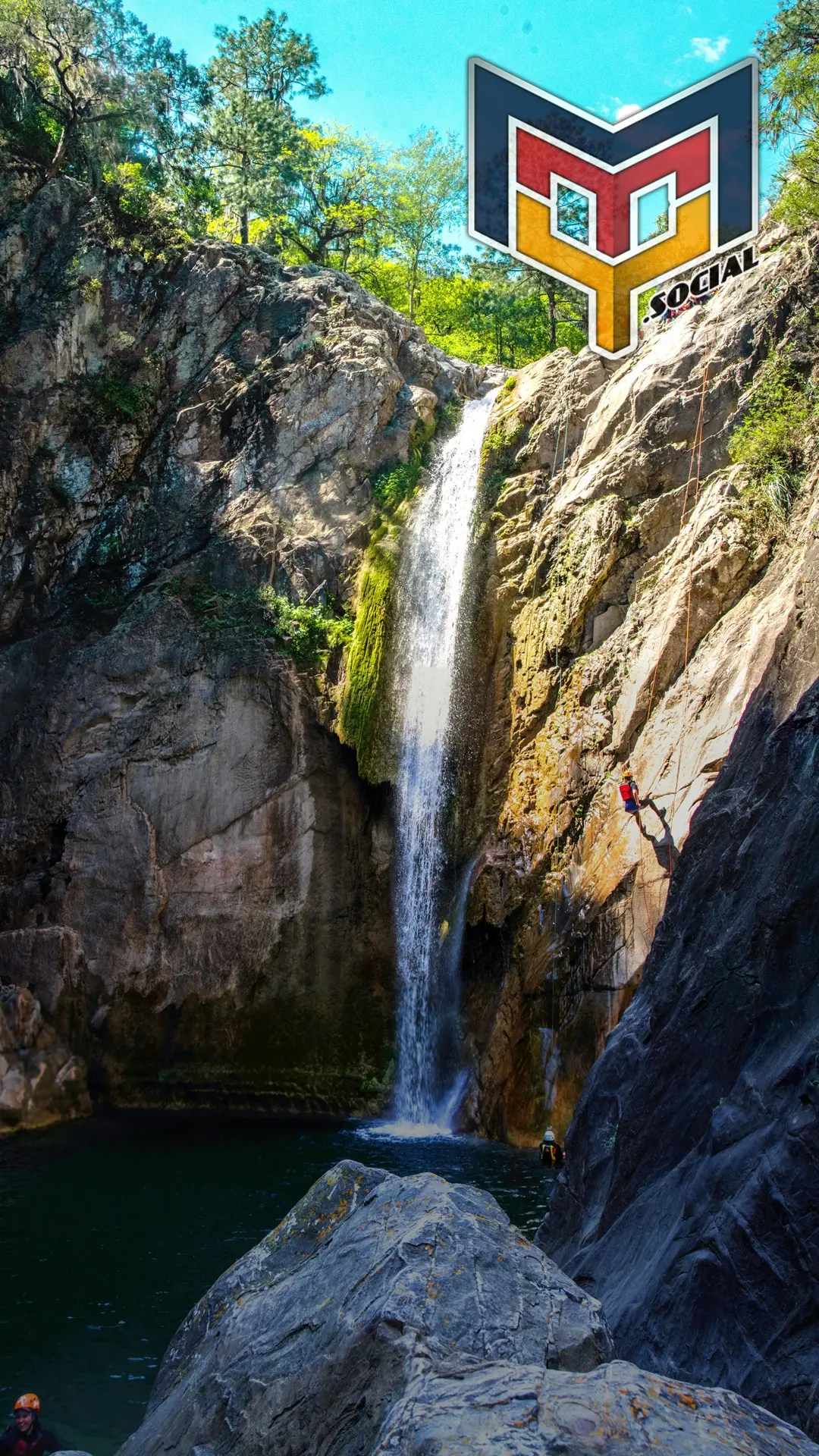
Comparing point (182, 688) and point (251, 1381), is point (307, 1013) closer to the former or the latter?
point (182, 688)

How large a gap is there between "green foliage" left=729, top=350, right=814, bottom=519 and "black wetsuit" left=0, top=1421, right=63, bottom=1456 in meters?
15.1

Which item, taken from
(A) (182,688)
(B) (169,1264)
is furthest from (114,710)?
(B) (169,1264)

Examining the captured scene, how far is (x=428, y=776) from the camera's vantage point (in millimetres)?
22047

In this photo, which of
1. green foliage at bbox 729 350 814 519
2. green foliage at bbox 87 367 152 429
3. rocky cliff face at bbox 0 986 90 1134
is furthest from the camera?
green foliage at bbox 87 367 152 429

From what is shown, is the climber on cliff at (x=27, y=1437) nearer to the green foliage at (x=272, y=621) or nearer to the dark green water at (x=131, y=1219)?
the dark green water at (x=131, y=1219)

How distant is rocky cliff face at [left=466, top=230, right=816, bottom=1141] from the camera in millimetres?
16641

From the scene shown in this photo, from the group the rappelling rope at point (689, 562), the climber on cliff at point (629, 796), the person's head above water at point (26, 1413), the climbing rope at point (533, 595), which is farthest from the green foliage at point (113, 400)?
the person's head above water at point (26, 1413)

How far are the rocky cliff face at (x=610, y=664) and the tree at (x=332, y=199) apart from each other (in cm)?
1717

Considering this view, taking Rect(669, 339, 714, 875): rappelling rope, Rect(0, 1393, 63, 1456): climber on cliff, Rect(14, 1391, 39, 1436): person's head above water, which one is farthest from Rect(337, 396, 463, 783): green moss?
Rect(0, 1393, 63, 1456): climber on cliff

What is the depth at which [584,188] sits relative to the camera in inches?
627

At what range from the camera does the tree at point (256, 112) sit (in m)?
33.1

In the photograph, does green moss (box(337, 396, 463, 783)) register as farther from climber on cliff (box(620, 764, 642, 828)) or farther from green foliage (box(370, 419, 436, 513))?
climber on cliff (box(620, 764, 642, 828))

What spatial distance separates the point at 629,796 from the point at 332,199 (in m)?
29.3

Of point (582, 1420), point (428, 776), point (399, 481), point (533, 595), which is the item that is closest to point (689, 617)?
point (533, 595)
